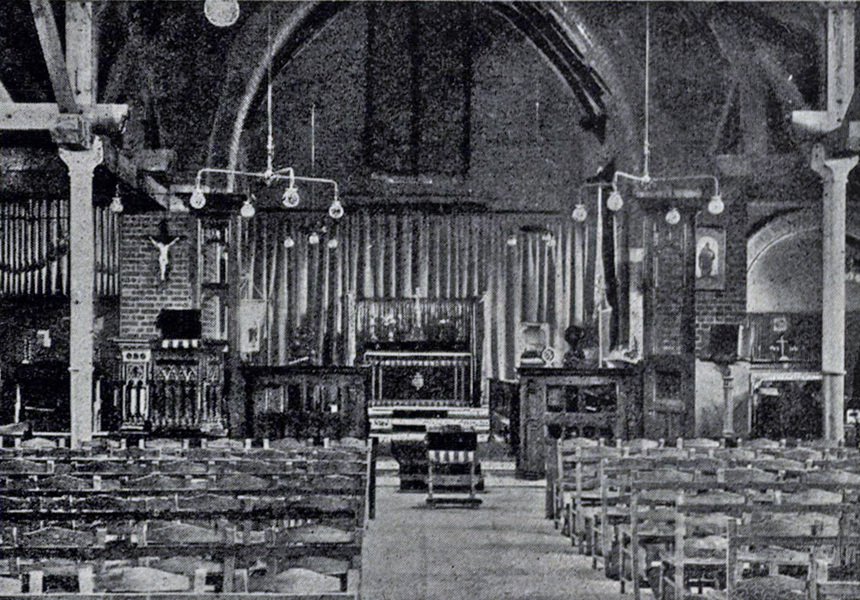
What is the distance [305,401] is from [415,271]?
264 inches

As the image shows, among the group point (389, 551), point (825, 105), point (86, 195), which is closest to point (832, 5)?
point (825, 105)

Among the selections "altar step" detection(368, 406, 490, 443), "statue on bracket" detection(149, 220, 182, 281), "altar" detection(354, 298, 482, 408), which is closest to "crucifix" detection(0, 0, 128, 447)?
"statue on bracket" detection(149, 220, 182, 281)

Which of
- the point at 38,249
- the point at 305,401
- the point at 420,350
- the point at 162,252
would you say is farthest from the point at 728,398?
the point at 38,249

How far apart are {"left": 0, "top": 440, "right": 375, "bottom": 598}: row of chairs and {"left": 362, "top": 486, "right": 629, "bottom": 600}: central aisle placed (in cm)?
78

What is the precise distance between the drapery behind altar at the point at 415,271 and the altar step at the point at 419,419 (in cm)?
281

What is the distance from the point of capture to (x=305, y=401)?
13773mm

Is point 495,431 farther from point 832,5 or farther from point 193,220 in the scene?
point 832,5


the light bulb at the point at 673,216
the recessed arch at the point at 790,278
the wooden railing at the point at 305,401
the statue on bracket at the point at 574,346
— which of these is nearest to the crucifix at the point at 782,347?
the recessed arch at the point at 790,278

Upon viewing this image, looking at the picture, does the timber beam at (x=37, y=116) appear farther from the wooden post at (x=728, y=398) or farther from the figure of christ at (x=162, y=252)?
the wooden post at (x=728, y=398)

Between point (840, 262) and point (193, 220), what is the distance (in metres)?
8.34

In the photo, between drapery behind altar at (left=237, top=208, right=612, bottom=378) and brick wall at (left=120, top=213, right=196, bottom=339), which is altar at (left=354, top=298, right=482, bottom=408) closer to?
drapery behind altar at (left=237, top=208, right=612, bottom=378)

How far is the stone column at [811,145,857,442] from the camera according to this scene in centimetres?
1202

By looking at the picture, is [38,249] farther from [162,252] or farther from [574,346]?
[574,346]

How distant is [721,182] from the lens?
15.9m
